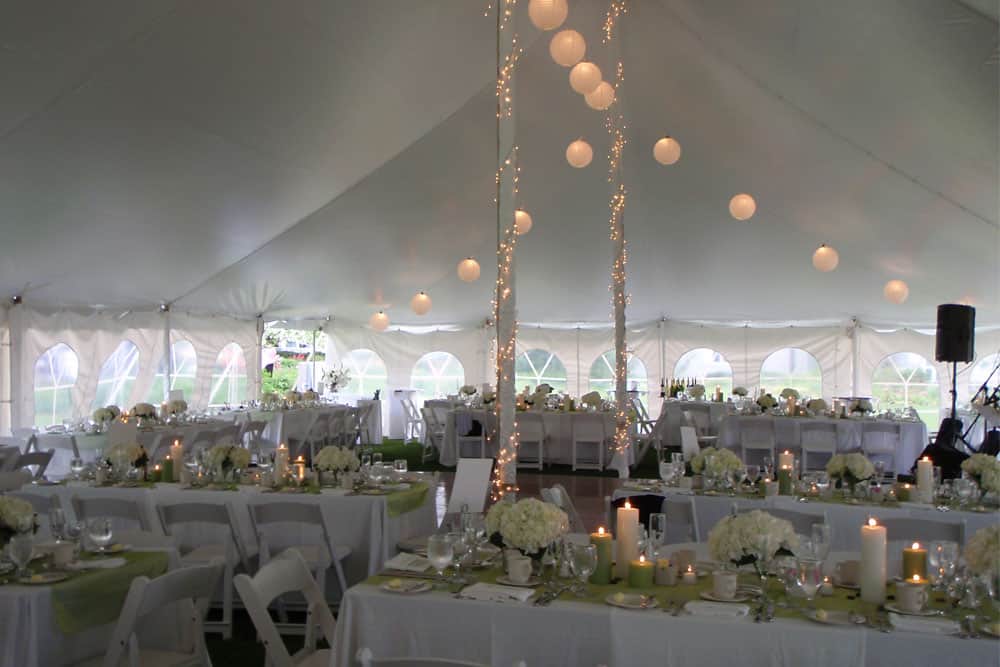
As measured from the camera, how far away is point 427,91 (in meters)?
9.47

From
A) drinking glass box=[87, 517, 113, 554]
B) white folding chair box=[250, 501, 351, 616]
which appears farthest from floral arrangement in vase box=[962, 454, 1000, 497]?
drinking glass box=[87, 517, 113, 554]

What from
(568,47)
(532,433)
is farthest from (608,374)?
(568,47)

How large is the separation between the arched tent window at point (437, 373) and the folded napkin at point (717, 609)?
578 inches

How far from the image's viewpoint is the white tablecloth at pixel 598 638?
8.70ft

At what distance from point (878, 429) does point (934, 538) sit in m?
7.68

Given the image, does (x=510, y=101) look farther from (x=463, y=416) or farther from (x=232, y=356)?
(x=232, y=356)

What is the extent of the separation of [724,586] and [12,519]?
2.78m

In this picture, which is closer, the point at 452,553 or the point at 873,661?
the point at 873,661

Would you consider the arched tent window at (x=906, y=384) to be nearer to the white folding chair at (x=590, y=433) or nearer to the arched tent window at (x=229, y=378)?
the white folding chair at (x=590, y=433)

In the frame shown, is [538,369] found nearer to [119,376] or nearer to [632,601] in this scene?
[119,376]

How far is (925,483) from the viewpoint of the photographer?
515cm

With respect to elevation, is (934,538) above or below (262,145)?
below

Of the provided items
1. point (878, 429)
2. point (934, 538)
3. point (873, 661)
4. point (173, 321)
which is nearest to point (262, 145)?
point (173, 321)

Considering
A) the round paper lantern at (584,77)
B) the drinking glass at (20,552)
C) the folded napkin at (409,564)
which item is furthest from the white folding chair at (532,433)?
the drinking glass at (20,552)
